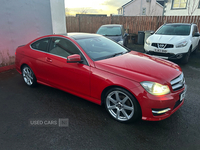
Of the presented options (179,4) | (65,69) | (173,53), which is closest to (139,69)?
(65,69)

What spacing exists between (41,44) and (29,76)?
1039mm

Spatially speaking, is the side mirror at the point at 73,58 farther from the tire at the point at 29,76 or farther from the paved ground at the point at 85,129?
the tire at the point at 29,76

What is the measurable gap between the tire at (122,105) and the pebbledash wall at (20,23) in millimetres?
5211

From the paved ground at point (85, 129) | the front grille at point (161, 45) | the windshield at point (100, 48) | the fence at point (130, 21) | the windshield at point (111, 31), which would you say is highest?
the fence at point (130, 21)

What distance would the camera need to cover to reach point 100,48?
12.3ft

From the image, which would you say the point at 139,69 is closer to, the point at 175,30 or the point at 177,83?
the point at 177,83

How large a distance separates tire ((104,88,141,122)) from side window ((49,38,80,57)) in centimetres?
123

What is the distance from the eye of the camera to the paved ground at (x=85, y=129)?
8.24 feet

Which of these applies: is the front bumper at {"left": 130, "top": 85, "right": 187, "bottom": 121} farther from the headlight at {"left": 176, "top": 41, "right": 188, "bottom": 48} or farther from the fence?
the fence

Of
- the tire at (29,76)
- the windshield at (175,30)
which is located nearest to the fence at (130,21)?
the windshield at (175,30)

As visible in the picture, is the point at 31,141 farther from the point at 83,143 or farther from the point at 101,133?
the point at 101,133

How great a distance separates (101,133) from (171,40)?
18.2ft

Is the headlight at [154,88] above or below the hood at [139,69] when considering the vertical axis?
below

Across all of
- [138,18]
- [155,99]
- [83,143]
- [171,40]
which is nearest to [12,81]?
[83,143]
